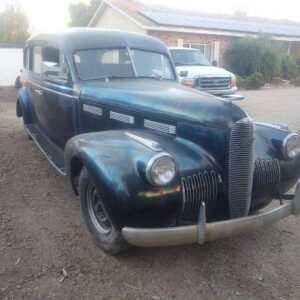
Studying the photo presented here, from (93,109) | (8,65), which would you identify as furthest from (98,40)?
(8,65)

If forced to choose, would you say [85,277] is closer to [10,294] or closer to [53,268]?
[53,268]

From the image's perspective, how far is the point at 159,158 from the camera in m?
2.65

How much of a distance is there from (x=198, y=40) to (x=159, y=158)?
713 inches

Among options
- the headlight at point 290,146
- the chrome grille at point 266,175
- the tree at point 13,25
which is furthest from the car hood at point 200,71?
the tree at point 13,25

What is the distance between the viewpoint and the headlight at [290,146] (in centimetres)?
335

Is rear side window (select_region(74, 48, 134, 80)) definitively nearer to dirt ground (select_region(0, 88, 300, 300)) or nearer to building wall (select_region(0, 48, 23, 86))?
dirt ground (select_region(0, 88, 300, 300))

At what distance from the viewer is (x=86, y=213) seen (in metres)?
3.47

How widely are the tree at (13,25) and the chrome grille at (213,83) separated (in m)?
17.4

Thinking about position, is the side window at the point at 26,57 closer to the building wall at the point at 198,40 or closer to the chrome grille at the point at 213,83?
the chrome grille at the point at 213,83

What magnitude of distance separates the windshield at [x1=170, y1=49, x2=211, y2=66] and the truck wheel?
29.6 feet

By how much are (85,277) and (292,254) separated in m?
1.84

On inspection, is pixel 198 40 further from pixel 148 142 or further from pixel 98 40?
pixel 148 142

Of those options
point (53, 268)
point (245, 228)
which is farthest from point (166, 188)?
point (53, 268)

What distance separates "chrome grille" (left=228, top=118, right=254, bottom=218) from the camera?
2885 millimetres
